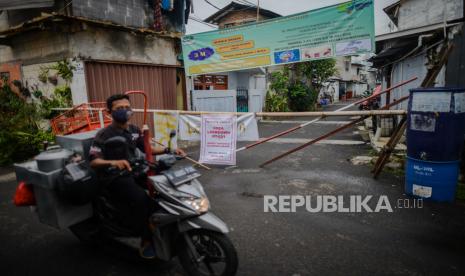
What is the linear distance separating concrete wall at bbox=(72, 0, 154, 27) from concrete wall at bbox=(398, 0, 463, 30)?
39.8 ft

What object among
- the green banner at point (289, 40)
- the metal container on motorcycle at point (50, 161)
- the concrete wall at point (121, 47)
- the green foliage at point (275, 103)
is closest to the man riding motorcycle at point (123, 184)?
the metal container on motorcycle at point (50, 161)

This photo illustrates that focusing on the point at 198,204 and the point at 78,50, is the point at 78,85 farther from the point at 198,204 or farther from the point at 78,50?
the point at 198,204

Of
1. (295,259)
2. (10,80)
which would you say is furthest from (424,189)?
(10,80)

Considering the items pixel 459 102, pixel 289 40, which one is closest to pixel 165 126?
pixel 289 40

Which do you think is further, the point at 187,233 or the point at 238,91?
the point at 238,91

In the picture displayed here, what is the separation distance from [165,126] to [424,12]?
1625 cm

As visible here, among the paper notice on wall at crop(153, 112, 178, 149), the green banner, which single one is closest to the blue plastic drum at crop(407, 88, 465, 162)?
the green banner

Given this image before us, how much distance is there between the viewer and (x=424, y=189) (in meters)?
4.52

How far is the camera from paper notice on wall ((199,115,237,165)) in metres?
6.08

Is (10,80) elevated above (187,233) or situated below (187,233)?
above

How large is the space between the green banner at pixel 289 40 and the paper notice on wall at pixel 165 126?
1.90m

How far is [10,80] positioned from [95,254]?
9498 millimetres

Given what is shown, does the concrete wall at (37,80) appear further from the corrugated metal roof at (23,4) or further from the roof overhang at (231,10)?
the roof overhang at (231,10)

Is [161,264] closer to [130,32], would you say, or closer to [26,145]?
[26,145]
